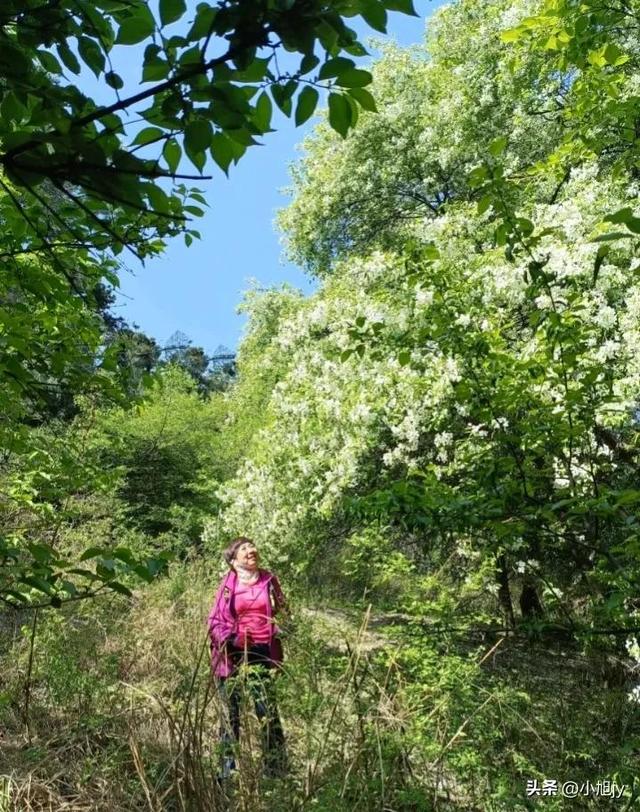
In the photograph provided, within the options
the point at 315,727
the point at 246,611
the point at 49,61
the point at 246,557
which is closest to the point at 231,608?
the point at 246,611

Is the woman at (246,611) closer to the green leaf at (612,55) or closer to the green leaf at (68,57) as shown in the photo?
the green leaf at (68,57)

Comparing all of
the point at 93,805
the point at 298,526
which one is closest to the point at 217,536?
the point at 298,526

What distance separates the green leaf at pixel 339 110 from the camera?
96cm

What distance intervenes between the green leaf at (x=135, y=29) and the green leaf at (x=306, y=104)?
8.8 inches

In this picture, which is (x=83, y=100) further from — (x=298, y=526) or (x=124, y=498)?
(x=124, y=498)

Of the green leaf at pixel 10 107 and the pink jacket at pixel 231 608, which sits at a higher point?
the green leaf at pixel 10 107

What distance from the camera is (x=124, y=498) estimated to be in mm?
15938

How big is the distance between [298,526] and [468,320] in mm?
6213

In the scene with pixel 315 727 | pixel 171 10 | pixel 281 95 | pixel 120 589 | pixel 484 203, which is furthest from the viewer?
pixel 315 727

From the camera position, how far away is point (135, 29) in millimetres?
901

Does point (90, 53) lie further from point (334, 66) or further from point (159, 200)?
point (334, 66)

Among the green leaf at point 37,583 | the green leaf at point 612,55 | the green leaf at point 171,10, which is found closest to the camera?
the green leaf at point 171,10

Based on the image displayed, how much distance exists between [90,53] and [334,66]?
1.62ft

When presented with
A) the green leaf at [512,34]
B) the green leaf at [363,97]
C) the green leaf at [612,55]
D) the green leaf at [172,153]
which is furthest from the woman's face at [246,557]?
the green leaf at [363,97]
